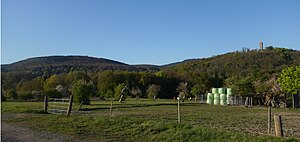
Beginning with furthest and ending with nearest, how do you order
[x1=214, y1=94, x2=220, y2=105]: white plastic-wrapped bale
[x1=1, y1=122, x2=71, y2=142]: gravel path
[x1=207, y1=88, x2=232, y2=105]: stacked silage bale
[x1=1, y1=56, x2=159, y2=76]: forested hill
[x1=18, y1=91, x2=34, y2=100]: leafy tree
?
[x1=1, y1=56, x2=159, y2=76]: forested hill → [x1=18, y1=91, x2=34, y2=100]: leafy tree → [x1=214, y1=94, x2=220, y2=105]: white plastic-wrapped bale → [x1=207, y1=88, x2=232, y2=105]: stacked silage bale → [x1=1, y1=122, x2=71, y2=142]: gravel path

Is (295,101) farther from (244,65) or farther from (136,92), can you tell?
(244,65)

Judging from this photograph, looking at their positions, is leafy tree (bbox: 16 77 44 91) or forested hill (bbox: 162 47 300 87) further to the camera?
forested hill (bbox: 162 47 300 87)

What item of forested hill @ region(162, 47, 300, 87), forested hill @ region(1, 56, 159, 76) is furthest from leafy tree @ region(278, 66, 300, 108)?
forested hill @ region(1, 56, 159, 76)

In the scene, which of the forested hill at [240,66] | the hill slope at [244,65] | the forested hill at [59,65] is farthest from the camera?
the hill slope at [244,65]

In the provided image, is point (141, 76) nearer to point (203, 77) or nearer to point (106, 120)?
point (203, 77)

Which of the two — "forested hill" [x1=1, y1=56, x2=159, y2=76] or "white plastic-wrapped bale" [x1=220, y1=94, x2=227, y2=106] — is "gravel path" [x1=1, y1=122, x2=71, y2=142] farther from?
"forested hill" [x1=1, y1=56, x2=159, y2=76]

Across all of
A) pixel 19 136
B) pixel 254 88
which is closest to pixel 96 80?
pixel 254 88

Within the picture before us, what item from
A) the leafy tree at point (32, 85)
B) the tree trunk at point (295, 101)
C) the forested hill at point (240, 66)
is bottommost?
the tree trunk at point (295, 101)

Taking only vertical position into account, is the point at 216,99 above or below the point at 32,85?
below

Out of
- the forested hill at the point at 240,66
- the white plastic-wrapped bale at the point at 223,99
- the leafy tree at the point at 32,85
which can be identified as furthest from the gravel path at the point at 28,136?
the forested hill at the point at 240,66

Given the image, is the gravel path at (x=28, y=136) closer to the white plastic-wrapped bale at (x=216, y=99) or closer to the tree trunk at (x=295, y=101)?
the white plastic-wrapped bale at (x=216, y=99)

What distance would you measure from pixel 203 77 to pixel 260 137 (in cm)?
6105

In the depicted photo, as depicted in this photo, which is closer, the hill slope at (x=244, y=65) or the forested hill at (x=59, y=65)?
the forested hill at (x=59, y=65)

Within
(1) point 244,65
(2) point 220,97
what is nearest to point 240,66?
(1) point 244,65
